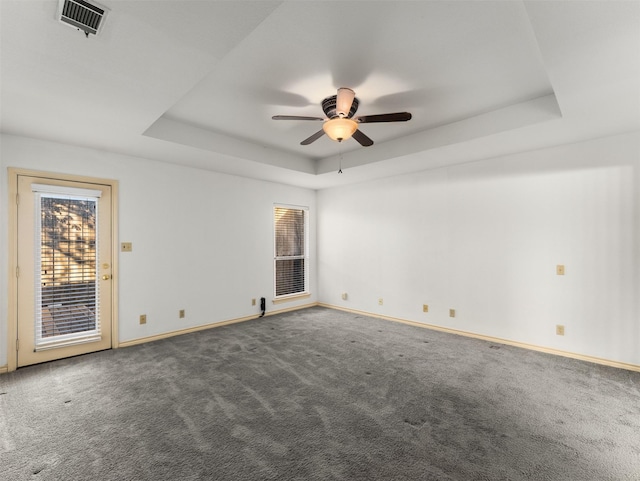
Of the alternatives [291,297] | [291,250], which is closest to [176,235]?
[291,250]

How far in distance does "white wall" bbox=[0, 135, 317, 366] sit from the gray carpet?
2.57ft

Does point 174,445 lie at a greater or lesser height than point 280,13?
Answer: lesser

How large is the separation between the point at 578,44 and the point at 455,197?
2.81 meters

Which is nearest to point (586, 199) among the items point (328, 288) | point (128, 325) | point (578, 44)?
point (578, 44)

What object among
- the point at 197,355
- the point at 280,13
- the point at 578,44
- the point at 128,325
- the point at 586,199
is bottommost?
the point at 197,355

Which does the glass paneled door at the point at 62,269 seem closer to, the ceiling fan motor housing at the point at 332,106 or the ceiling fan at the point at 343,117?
the ceiling fan at the point at 343,117

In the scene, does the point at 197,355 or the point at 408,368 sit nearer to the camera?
the point at 408,368

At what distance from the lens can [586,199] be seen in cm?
346

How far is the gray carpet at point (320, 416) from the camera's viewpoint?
178cm

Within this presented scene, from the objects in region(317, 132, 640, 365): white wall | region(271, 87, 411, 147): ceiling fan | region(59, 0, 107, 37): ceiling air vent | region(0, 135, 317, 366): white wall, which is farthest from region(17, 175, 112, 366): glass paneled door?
→ region(317, 132, 640, 365): white wall

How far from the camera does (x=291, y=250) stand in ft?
20.1

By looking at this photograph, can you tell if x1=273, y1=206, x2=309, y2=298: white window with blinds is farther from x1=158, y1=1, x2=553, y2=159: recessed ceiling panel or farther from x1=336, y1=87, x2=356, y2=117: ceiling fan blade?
x1=336, y1=87, x2=356, y2=117: ceiling fan blade

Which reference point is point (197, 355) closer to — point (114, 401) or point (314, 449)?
Result: point (114, 401)

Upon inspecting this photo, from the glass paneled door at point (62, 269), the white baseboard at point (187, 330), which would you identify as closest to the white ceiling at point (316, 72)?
the glass paneled door at point (62, 269)
